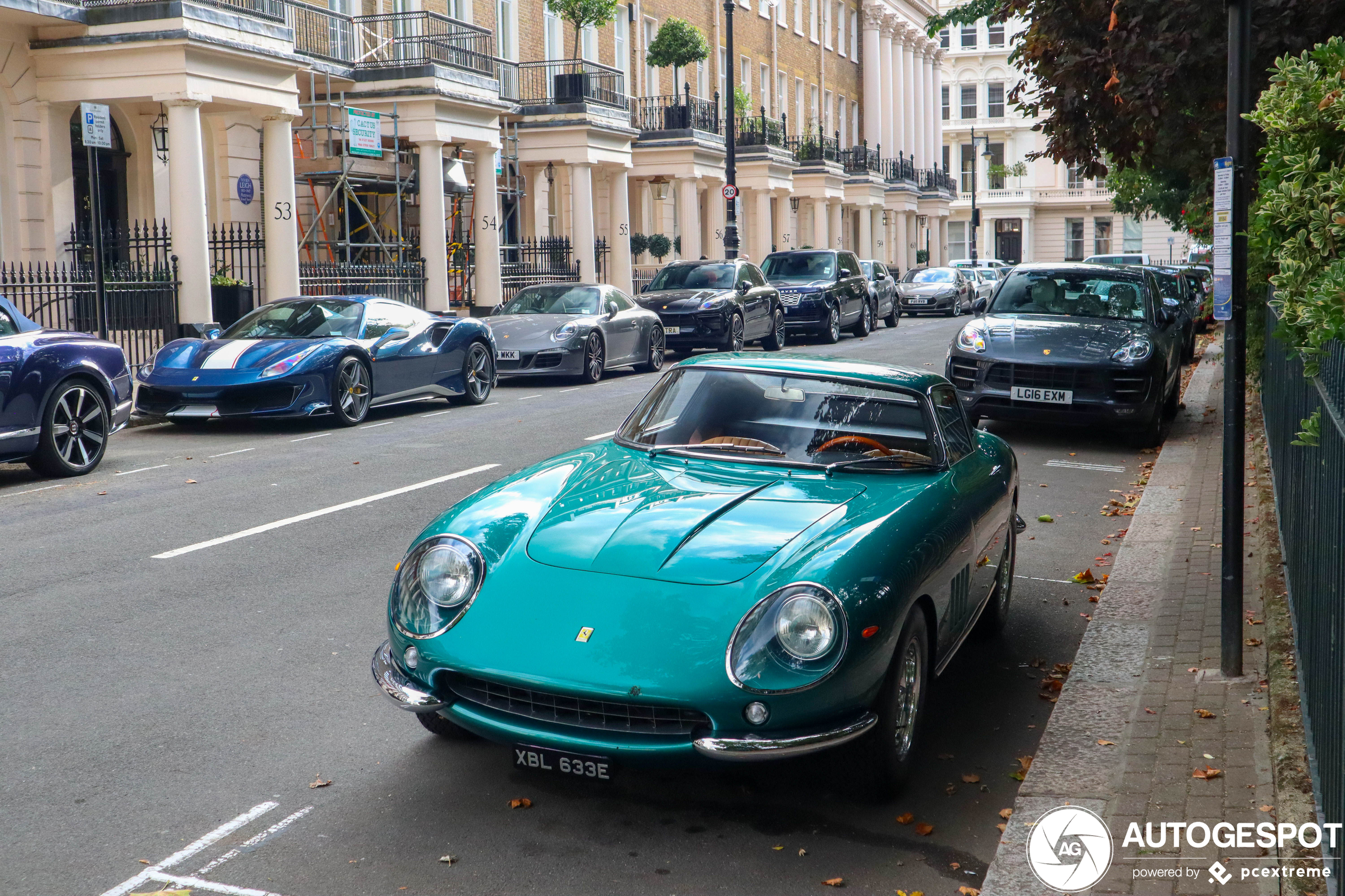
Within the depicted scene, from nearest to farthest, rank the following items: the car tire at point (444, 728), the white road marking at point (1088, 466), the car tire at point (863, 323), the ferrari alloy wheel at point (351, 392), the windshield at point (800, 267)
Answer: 1. the car tire at point (444, 728)
2. the white road marking at point (1088, 466)
3. the ferrari alloy wheel at point (351, 392)
4. the windshield at point (800, 267)
5. the car tire at point (863, 323)

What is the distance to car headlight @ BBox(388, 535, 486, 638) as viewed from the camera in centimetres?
418

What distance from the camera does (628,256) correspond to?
3462cm

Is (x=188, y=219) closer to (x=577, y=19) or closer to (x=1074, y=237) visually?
(x=577, y=19)

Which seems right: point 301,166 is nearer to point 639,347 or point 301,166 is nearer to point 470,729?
point 639,347

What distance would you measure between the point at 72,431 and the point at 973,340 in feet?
25.9

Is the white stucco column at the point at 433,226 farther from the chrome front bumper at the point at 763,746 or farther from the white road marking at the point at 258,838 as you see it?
the chrome front bumper at the point at 763,746

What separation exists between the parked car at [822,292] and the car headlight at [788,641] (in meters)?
22.4

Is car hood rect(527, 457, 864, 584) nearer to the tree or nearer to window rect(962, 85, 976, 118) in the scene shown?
the tree

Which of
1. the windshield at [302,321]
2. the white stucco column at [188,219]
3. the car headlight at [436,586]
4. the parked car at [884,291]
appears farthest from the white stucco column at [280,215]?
the car headlight at [436,586]

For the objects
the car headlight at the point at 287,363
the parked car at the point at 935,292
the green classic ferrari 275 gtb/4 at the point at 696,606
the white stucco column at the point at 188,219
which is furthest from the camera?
the parked car at the point at 935,292

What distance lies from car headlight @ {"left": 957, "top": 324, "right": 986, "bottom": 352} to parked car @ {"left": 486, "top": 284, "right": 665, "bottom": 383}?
7435 mm

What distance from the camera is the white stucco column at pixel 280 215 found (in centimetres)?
2211

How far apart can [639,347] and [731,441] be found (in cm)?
1567

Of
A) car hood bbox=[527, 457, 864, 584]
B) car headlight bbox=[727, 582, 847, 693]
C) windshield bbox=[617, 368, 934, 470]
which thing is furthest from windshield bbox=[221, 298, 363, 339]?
car headlight bbox=[727, 582, 847, 693]
